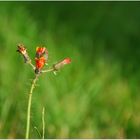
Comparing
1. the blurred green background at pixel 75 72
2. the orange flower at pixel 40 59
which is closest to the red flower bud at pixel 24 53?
the orange flower at pixel 40 59

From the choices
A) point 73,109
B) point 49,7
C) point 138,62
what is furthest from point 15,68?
point 49,7

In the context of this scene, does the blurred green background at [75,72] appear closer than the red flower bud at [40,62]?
No

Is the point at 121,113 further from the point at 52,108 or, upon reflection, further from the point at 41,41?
the point at 41,41

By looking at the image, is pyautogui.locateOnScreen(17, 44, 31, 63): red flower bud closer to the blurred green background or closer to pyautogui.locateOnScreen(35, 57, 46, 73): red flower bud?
pyautogui.locateOnScreen(35, 57, 46, 73): red flower bud

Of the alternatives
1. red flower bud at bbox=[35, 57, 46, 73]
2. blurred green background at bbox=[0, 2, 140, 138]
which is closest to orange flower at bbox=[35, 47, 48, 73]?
red flower bud at bbox=[35, 57, 46, 73]

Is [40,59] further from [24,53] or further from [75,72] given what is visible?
[75,72]

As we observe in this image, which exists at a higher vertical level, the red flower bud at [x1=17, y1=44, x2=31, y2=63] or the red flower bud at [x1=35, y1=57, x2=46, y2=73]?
the red flower bud at [x1=17, y1=44, x2=31, y2=63]

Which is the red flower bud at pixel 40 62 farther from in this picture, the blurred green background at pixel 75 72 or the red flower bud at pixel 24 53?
the blurred green background at pixel 75 72

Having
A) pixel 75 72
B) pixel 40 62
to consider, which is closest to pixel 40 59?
pixel 40 62
